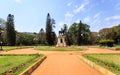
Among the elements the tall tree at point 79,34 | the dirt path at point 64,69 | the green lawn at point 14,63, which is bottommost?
the dirt path at point 64,69

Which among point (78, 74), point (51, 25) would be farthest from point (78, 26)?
point (78, 74)

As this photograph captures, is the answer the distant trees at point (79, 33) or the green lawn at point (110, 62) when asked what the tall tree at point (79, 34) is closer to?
the distant trees at point (79, 33)

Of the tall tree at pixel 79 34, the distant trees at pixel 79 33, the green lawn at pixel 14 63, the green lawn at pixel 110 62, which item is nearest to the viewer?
the green lawn at pixel 110 62

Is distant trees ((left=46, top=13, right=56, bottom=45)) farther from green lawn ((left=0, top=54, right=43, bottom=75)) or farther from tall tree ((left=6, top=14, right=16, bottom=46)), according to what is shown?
green lawn ((left=0, top=54, right=43, bottom=75))

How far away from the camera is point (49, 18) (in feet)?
257

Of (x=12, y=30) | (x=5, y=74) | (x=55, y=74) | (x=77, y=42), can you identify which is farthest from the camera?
(x=77, y=42)

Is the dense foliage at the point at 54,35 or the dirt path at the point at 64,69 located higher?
the dense foliage at the point at 54,35

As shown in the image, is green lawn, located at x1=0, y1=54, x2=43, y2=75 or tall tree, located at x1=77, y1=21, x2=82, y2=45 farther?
tall tree, located at x1=77, y1=21, x2=82, y2=45

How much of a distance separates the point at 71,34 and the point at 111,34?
15.3 m

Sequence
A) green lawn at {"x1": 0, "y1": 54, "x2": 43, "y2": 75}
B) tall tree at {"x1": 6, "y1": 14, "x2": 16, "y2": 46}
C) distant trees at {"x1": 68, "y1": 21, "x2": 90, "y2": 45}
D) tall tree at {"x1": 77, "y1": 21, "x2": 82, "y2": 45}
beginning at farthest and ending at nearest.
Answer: distant trees at {"x1": 68, "y1": 21, "x2": 90, "y2": 45} < tall tree at {"x1": 77, "y1": 21, "x2": 82, "y2": 45} < tall tree at {"x1": 6, "y1": 14, "x2": 16, "y2": 46} < green lawn at {"x1": 0, "y1": 54, "x2": 43, "y2": 75}

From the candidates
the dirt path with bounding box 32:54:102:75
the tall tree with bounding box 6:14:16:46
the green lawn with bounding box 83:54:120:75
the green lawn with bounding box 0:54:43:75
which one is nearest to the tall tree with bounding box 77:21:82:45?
the tall tree with bounding box 6:14:16:46

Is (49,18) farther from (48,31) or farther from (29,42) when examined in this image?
(29,42)

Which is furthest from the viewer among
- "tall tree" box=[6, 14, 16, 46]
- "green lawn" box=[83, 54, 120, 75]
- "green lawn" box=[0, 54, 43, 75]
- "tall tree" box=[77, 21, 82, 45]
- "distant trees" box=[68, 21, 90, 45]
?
"distant trees" box=[68, 21, 90, 45]

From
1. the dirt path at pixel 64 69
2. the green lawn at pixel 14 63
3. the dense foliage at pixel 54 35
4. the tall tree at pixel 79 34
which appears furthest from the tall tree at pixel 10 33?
the dirt path at pixel 64 69
